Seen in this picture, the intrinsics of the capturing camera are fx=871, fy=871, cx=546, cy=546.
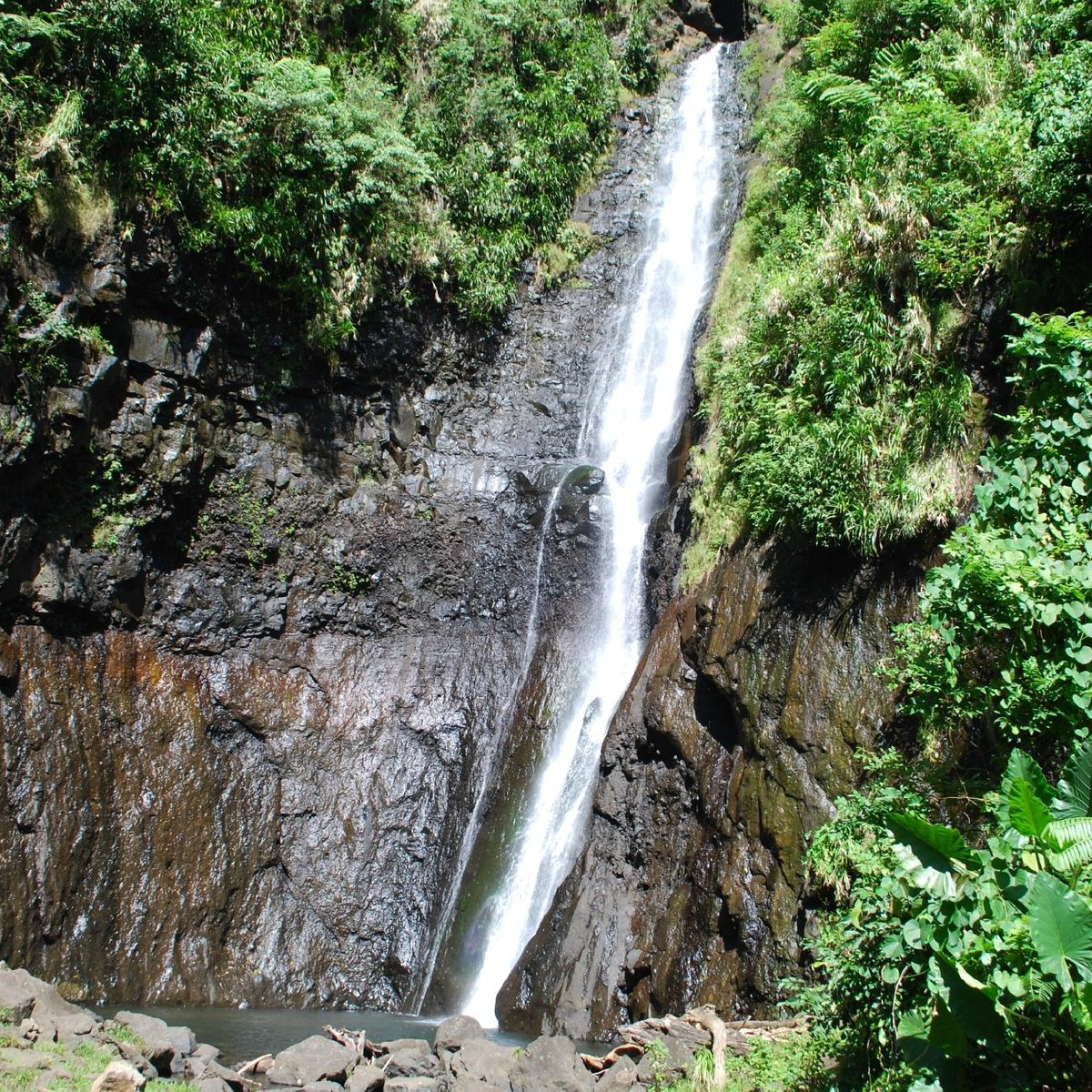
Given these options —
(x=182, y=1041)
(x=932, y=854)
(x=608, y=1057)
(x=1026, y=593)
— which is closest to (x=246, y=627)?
(x=182, y=1041)

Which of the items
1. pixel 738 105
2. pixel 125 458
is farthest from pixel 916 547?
pixel 738 105

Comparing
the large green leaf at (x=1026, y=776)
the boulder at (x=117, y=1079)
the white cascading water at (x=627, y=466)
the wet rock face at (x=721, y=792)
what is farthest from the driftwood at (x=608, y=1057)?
the large green leaf at (x=1026, y=776)

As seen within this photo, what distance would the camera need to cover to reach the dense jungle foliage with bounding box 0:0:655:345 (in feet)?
38.0

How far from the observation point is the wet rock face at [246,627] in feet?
33.4

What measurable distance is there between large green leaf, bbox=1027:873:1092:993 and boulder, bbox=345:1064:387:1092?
4.85 metres

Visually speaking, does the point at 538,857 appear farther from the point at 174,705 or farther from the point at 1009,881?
the point at 1009,881

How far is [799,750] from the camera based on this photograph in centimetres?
795

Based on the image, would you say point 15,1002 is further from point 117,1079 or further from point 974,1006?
point 974,1006

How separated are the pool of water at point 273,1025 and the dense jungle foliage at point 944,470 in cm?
412

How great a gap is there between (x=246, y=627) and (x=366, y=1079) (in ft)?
23.7

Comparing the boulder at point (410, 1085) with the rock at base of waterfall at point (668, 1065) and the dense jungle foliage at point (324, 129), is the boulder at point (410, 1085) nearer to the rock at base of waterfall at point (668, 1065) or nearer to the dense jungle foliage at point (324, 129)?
the rock at base of waterfall at point (668, 1065)

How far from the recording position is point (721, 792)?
28.7 ft

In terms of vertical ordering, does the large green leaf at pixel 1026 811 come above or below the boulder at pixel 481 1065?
above

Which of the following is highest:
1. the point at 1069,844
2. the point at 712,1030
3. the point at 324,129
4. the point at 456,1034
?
the point at 324,129
